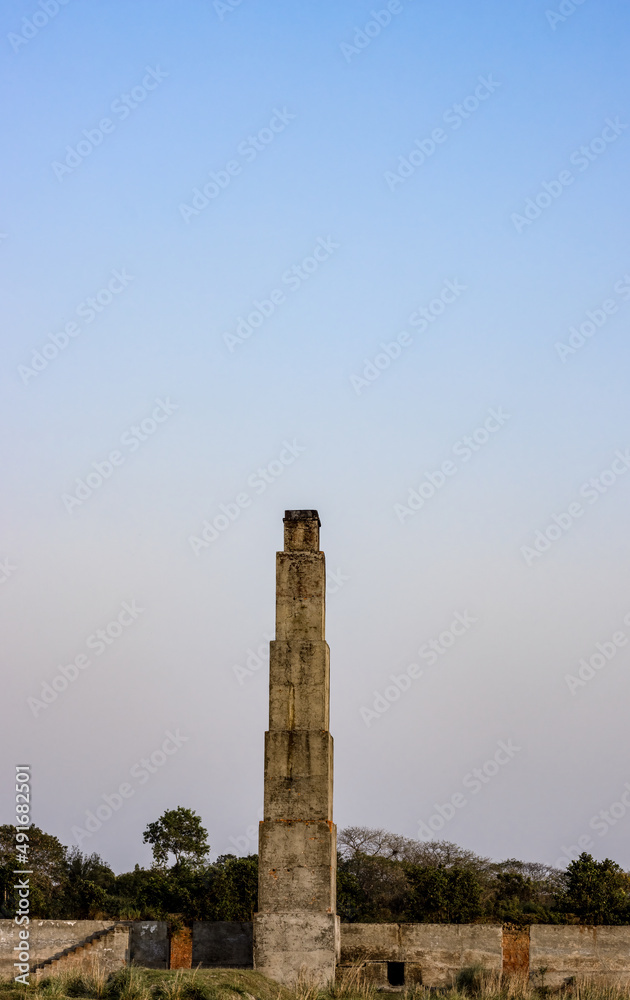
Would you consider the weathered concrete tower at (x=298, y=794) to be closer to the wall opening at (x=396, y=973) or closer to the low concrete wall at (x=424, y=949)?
the low concrete wall at (x=424, y=949)

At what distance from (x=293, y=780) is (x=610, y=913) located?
53.5 ft

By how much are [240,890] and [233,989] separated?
16195mm

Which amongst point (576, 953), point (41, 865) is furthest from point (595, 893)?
point (41, 865)

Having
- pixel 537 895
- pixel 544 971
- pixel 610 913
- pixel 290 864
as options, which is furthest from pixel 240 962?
pixel 537 895

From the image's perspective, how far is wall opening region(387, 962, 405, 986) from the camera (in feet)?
54.7

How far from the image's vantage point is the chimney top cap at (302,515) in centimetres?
1816

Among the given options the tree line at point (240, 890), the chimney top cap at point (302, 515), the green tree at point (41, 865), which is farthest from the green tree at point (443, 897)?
the chimney top cap at point (302, 515)

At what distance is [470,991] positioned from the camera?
16.1 meters

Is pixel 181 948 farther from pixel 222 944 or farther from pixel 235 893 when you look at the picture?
pixel 235 893

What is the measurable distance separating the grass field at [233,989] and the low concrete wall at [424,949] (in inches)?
10.7

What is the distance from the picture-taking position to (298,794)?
16891 mm

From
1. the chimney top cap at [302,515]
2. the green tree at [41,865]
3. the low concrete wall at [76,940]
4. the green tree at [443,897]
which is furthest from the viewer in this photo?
the green tree at [41,865]

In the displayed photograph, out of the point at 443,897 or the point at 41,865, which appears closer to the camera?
the point at 443,897

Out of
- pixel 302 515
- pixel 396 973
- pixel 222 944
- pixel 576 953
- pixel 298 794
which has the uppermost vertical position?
pixel 302 515
